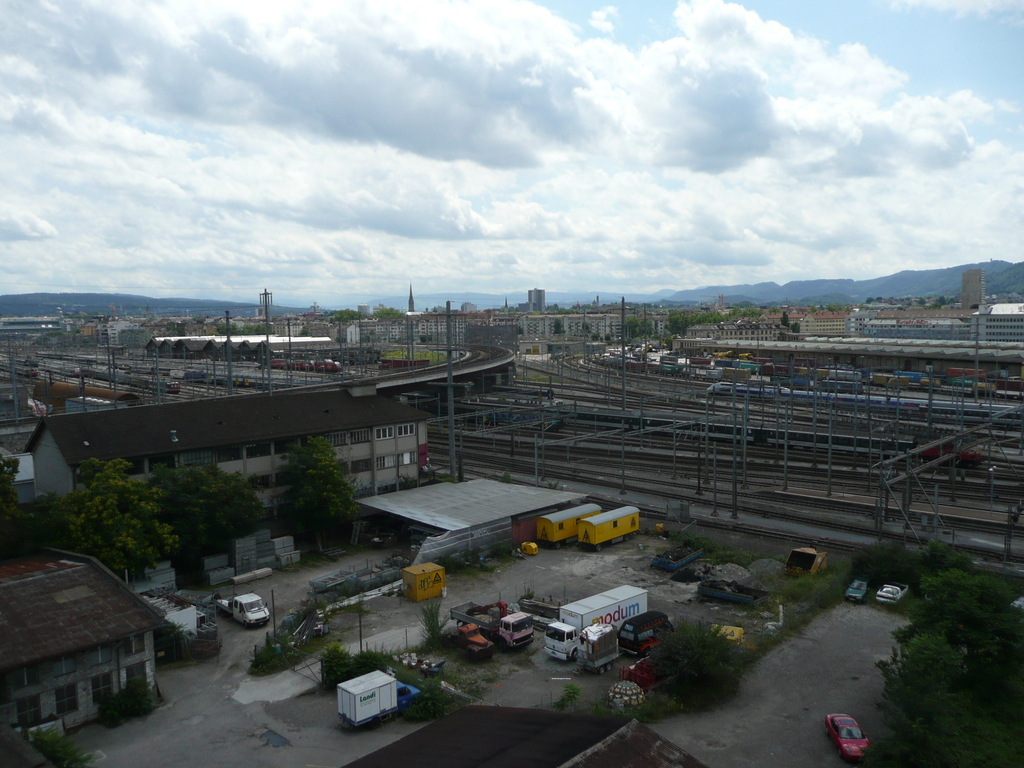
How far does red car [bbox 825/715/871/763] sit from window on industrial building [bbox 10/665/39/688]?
47.6 feet

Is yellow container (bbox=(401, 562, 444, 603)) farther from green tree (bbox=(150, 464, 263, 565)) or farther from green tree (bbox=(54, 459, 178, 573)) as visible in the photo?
green tree (bbox=(54, 459, 178, 573))

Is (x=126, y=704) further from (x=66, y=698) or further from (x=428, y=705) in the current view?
(x=428, y=705)

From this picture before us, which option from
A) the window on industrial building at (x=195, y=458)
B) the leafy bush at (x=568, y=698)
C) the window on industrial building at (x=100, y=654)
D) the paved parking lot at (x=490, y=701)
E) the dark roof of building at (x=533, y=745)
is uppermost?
the window on industrial building at (x=195, y=458)

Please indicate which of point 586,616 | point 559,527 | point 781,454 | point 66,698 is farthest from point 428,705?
point 781,454

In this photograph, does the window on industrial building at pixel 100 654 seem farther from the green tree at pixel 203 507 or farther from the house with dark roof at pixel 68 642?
the green tree at pixel 203 507

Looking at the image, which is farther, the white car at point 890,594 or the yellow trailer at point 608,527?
the yellow trailer at point 608,527

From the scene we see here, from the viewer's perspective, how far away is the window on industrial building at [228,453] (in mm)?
24719

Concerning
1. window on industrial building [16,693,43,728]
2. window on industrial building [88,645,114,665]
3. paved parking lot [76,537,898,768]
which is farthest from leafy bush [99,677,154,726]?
window on industrial building [16,693,43,728]

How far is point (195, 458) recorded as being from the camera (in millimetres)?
24328

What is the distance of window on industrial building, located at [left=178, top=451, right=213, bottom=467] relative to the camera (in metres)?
24.0

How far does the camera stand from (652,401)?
56125 millimetres

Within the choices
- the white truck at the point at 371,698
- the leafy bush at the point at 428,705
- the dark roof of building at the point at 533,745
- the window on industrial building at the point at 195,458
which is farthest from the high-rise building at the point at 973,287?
the dark roof of building at the point at 533,745

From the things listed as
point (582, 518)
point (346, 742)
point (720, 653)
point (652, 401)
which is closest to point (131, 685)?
point (346, 742)

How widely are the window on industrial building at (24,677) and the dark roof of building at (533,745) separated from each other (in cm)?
709
